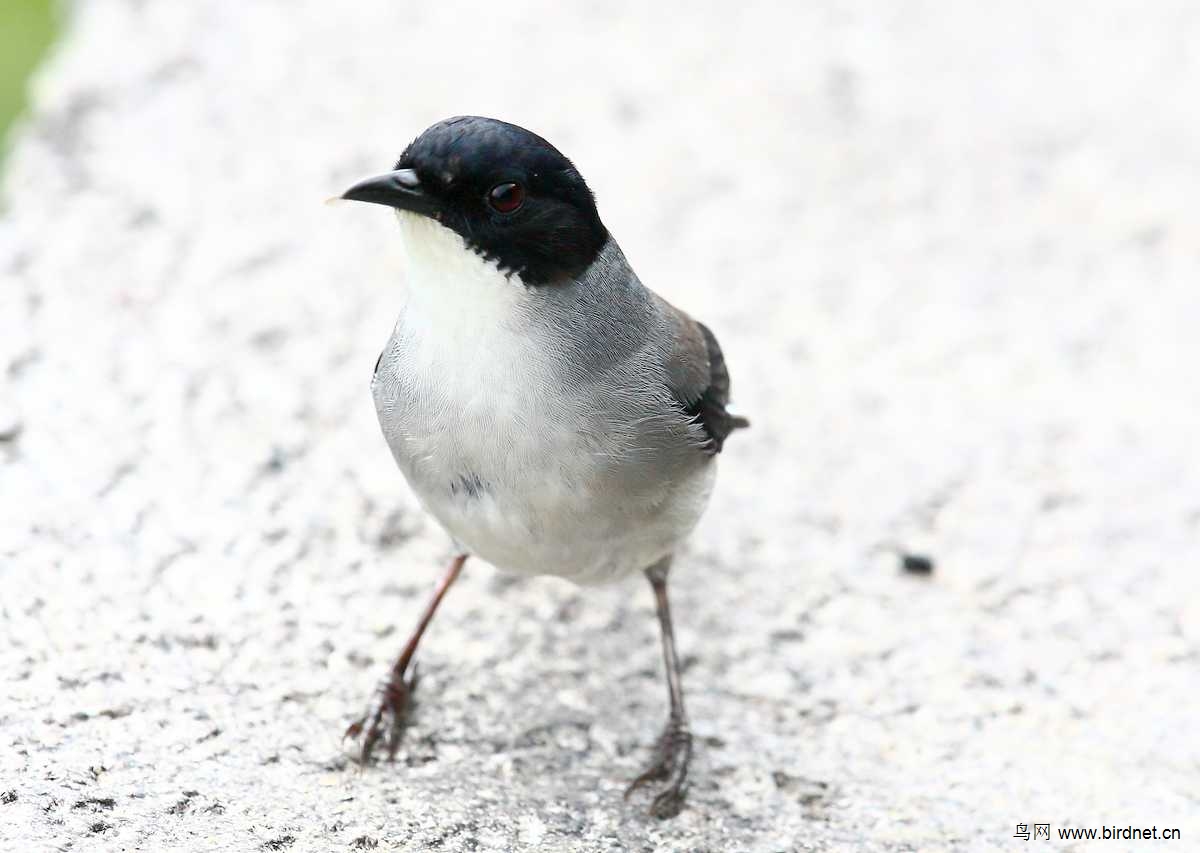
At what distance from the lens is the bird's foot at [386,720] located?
4488 millimetres

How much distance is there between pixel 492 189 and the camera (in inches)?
155

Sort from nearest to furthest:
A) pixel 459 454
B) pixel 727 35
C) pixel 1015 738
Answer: pixel 459 454 → pixel 1015 738 → pixel 727 35

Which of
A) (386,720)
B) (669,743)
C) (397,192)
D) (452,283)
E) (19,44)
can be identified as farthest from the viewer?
(19,44)

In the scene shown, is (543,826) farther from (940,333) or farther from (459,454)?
(940,333)

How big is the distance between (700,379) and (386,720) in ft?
5.07

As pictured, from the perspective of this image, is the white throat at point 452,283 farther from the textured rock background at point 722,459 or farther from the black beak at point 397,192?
the textured rock background at point 722,459

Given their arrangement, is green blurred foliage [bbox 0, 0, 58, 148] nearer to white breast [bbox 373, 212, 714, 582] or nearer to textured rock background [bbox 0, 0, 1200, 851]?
textured rock background [bbox 0, 0, 1200, 851]

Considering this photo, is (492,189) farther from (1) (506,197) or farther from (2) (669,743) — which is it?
(2) (669,743)

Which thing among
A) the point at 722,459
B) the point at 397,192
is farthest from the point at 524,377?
the point at 722,459

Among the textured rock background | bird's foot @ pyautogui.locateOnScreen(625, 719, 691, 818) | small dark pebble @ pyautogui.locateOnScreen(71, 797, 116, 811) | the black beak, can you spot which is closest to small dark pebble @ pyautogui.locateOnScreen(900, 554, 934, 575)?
the textured rock background

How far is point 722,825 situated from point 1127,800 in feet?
4.39

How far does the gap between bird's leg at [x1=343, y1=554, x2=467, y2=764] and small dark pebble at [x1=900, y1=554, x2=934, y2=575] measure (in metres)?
1.95

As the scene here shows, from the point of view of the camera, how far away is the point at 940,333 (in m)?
7.08

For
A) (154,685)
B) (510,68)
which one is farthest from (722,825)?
(510,68)
